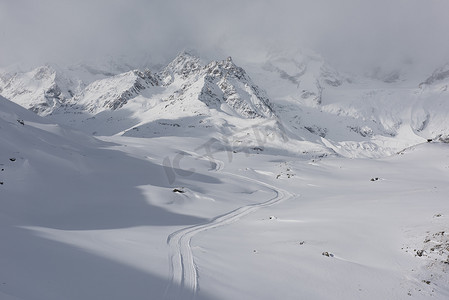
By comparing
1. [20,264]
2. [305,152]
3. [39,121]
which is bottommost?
[20,264]

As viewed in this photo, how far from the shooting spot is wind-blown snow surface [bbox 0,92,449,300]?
9836mm

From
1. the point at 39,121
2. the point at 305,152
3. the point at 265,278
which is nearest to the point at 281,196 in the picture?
the point at 265,278

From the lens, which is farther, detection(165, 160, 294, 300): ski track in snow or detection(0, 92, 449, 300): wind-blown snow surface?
detection(0, 92, 449, 300): wind-blown snow surface

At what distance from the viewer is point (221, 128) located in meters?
196

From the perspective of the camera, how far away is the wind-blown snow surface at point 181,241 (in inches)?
387

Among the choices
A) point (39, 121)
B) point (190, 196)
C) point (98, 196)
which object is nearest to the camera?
point (98, 196)

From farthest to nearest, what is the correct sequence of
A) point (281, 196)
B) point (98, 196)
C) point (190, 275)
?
point (281, 196)
point (98, 196)
point (190, 275)

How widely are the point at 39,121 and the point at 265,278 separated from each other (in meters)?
47.5

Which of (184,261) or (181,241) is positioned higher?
(181,241)

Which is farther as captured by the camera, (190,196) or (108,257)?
(190,196)

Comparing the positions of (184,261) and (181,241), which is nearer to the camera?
(184,261)

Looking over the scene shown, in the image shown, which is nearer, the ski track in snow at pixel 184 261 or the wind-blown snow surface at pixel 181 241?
the ski track in snow at pixel 184 261

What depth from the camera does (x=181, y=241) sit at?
1667 centimetres

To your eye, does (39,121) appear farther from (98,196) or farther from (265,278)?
(265,278)
